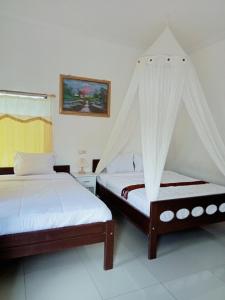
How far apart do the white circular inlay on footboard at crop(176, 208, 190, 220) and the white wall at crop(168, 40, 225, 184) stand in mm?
1372

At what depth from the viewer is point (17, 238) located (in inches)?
73.1

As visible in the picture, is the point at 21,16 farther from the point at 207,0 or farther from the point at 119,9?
the point at 207,0

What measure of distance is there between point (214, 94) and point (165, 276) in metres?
Answer: 2.97

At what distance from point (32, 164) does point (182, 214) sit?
222 cm

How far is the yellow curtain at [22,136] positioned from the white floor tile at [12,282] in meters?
1.72

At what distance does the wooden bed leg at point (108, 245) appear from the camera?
2.15 m

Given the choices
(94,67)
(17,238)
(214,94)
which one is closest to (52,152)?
(94,67)

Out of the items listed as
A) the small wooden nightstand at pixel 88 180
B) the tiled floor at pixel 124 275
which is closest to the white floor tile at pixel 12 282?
the tiled floor at pixel 124 275

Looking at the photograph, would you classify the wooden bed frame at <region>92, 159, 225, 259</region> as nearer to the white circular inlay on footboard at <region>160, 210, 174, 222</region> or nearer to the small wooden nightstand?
the white circular inlay on footboard at <region>160, 210, 174, 222</region>

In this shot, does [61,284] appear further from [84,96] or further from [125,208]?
[84,96]

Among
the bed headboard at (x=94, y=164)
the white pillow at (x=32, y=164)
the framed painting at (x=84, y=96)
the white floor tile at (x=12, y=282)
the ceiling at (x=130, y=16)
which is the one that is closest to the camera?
the white floor tile at (x=12, y=282)

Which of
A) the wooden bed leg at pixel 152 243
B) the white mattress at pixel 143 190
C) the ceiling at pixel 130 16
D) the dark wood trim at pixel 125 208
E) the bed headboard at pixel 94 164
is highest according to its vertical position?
the ceiling at pixel 130 16

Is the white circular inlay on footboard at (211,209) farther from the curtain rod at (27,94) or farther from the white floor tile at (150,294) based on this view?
the curtain rod at (27,94)

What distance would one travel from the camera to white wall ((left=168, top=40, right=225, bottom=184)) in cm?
361
